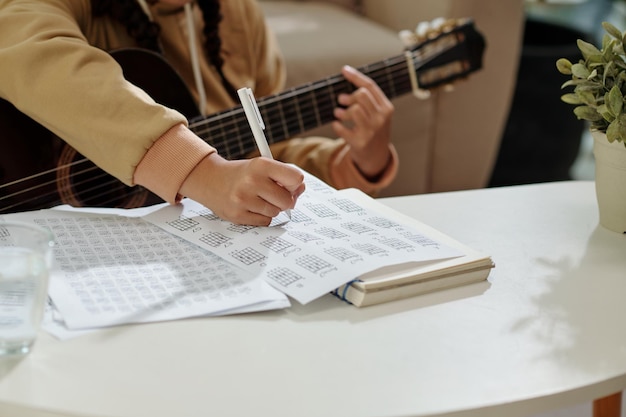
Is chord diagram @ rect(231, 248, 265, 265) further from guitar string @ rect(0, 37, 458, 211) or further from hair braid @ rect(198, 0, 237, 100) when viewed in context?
hair braid @ rect(198, 0, 237, 100)

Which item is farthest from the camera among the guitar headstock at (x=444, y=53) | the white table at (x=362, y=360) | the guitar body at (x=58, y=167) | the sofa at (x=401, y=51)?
the sofa at (x=401, y=51)

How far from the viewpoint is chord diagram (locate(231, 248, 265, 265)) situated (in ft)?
2.70

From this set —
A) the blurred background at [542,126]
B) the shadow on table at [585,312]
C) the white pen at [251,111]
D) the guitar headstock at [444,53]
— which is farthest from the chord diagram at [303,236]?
the blurred background at [542,126]

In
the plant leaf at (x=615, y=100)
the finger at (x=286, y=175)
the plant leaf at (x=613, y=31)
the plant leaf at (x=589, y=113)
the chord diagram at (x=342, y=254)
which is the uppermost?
the plant leaf at (x=613, y=31)

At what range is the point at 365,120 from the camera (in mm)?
1354

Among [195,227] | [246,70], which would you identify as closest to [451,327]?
[195,227]

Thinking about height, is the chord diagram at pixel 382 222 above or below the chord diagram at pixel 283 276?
above

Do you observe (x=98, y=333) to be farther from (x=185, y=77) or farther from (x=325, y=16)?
(x=325, y=16)

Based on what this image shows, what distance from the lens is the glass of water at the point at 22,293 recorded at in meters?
0.68

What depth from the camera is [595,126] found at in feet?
3.29

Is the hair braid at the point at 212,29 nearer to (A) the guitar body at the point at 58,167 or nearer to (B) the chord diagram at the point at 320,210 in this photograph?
(A) the guitar body at the point at 58,167

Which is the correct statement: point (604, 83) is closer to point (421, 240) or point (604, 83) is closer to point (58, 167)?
point (421, 240)

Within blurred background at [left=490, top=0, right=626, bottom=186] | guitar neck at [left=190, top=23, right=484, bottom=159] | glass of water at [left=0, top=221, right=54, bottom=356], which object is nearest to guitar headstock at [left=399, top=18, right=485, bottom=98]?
guitar neck at [left=190, top=23, right=484, bottom=159]

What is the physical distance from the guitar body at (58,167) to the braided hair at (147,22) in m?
0.07
